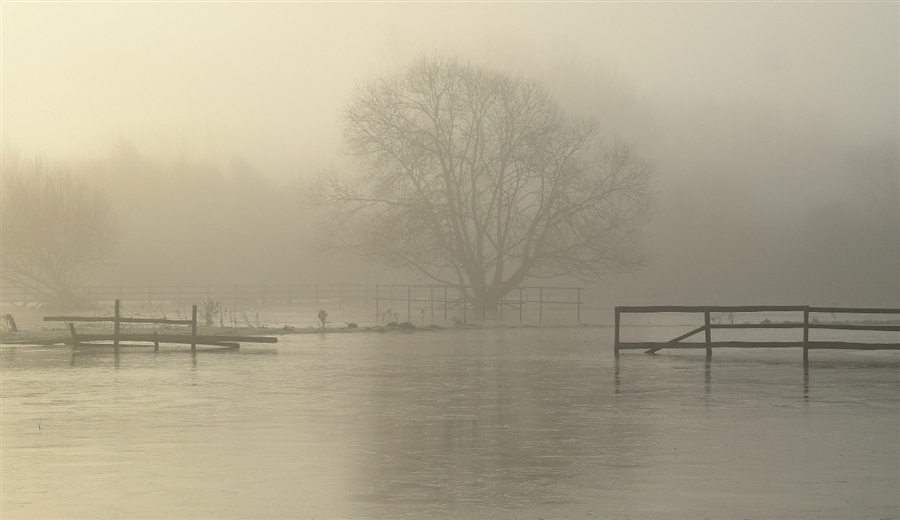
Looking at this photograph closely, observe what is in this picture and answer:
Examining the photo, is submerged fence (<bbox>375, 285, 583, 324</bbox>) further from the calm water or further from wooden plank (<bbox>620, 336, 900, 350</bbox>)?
the calm water

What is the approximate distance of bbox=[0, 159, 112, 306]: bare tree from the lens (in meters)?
64.9

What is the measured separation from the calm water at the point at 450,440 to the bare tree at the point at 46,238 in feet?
144

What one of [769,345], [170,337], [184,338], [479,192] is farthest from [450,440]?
[479,192]

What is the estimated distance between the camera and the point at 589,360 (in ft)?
83.0

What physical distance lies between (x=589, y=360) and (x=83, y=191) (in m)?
52.1

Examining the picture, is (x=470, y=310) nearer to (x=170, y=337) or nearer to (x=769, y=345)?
(x=170, y=337)

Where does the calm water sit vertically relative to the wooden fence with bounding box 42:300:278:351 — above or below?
below

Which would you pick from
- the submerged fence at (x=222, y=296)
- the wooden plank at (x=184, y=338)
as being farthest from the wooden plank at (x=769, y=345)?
the submerged fence at (x=222, y=296)

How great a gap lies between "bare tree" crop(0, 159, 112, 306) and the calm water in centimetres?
4375

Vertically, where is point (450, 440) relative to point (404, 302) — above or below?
below

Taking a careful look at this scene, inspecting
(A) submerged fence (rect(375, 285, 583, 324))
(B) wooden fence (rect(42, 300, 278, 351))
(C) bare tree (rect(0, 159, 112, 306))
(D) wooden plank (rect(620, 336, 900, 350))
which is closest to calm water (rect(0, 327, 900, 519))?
(D) wooden plank (rect(620, 336, 900, 350))

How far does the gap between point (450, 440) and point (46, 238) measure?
58446 millimetres

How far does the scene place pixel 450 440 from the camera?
12742 mm

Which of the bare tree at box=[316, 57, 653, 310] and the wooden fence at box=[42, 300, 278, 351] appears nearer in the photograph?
the wooden fence at box=[42, 300, 278, 351]
